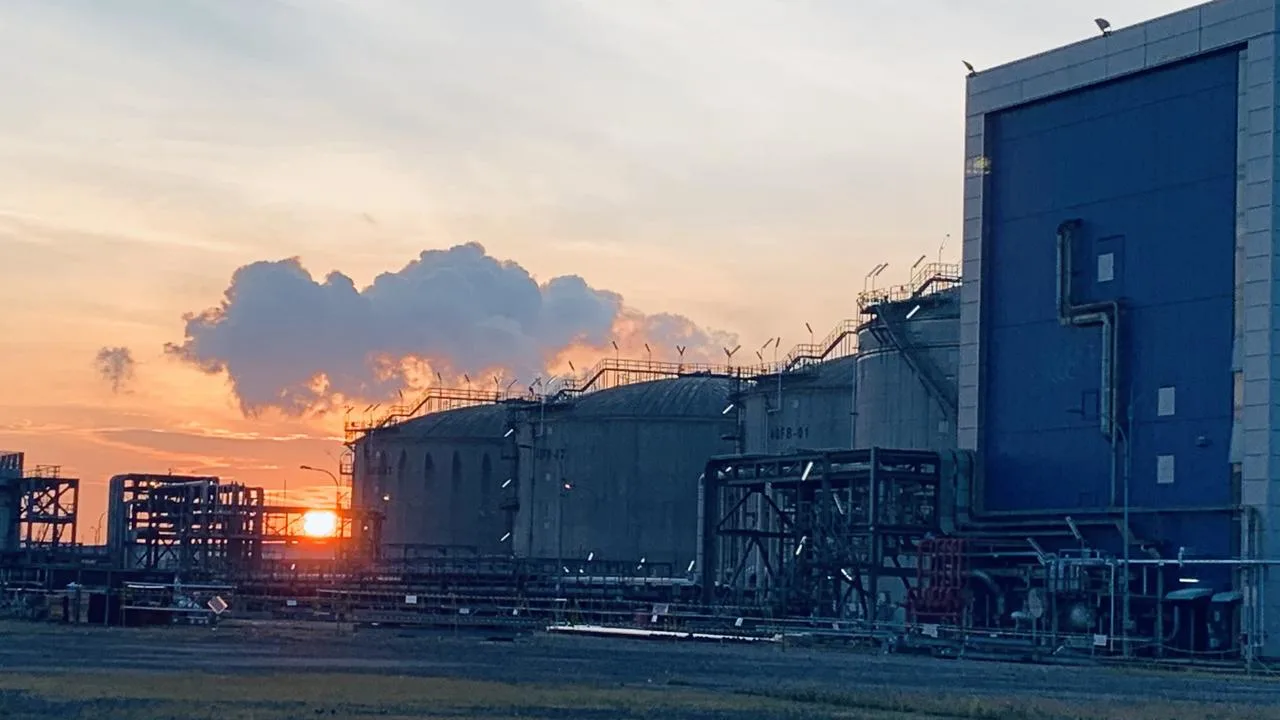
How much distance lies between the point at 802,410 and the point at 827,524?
22343 millimetres

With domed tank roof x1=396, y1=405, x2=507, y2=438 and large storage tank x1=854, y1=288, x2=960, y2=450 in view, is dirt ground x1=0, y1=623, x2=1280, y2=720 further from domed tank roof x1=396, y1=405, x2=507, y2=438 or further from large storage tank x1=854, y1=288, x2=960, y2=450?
domed tank roof x1=396, y1=405, x2=507, y2=438

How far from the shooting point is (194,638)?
5541 cm

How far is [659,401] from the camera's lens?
121m

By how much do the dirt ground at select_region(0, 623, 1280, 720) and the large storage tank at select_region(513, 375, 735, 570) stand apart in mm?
61886

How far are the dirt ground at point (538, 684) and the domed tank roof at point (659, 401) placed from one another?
207 feet

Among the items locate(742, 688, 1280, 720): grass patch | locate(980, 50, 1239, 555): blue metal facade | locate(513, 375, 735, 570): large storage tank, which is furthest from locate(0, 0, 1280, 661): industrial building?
locate(742, 688, 1280, 720): grass patch

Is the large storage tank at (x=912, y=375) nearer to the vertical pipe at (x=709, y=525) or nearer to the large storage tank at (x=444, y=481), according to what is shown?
the vertical pipe at (x=709, y=525)

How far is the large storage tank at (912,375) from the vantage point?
84875 mm

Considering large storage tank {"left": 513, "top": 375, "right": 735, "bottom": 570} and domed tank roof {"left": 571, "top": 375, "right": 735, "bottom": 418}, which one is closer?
large storage tank {"left": 513, "top": 375, "right": 735, "bottom": 570}

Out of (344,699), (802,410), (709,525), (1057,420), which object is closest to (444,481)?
(802,410)

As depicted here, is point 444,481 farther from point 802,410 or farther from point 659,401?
point 802,410

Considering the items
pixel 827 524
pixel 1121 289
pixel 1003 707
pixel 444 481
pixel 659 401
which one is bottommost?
pixel 1003 707


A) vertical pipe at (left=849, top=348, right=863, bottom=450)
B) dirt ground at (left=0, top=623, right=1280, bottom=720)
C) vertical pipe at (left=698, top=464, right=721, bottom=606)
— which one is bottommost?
dirt ground at (left=0, top=623, right=1280, bottom=720)

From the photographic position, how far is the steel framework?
77.8 metres
